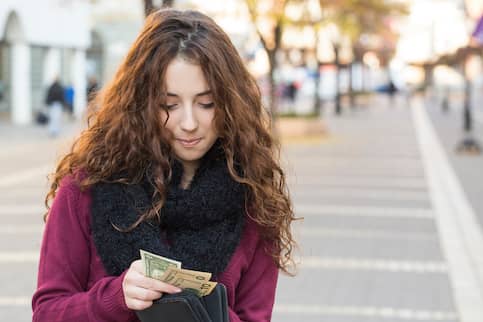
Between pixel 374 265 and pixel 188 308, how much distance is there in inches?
292

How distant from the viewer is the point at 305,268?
30.4 ft

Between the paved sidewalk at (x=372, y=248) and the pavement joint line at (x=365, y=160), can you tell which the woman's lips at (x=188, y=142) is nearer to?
the paved sidewalk at (x=372, y=248)

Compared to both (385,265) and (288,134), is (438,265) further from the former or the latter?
(288,134)

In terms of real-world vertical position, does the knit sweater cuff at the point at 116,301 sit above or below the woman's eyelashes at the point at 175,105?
below

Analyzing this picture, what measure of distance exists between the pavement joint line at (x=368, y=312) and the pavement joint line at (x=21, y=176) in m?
8.56

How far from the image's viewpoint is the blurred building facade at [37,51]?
33.1 metres

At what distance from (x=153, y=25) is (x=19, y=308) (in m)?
5.29

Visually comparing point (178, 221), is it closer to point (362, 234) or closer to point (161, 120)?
point (161, 120)

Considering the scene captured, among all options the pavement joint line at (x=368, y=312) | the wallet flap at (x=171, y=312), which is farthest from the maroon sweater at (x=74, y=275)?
the pavement joint line at (x=368, y=312)

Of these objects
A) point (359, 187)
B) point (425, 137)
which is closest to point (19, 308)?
point (359, 187)

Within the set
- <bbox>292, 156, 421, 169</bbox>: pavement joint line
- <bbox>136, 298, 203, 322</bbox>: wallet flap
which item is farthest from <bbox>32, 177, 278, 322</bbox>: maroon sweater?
<bbox>292, 156, 421, 169</bbox>: pavement joint line

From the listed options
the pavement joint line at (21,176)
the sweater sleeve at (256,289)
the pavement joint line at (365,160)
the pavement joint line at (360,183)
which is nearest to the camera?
the sweater sleeve at (256,289)

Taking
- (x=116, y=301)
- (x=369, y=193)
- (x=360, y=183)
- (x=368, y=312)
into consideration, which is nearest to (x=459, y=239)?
(x=368, y=312)

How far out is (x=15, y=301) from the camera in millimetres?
7609
